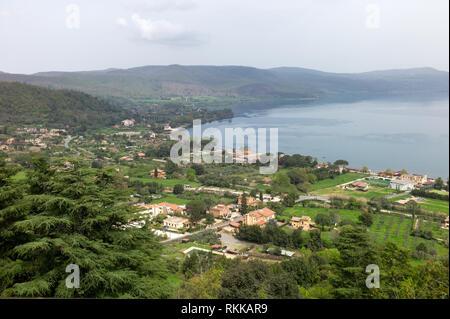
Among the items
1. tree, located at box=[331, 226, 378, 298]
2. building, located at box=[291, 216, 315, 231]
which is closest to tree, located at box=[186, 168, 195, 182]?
building, located at box=[291, 216, 315, 231]

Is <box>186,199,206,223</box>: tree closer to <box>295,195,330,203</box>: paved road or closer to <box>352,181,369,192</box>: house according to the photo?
<box>295,195,330,203</box>: paved road

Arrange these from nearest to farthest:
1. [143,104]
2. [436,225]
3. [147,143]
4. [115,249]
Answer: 1. [115,249]
2. [436,225]
3. [147,143]
4. [143,104]

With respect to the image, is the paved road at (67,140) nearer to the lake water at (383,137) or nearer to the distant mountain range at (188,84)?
the lake water at (383,137)

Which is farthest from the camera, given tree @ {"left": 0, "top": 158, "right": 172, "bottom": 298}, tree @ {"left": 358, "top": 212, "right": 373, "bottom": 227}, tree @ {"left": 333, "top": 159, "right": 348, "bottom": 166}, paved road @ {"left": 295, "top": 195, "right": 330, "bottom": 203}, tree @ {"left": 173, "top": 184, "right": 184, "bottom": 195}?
tree @ {"left": 333, "top": 159, "right": 348, "bottom": 166}

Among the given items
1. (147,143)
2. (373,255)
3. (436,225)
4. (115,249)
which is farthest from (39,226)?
(147,143)
